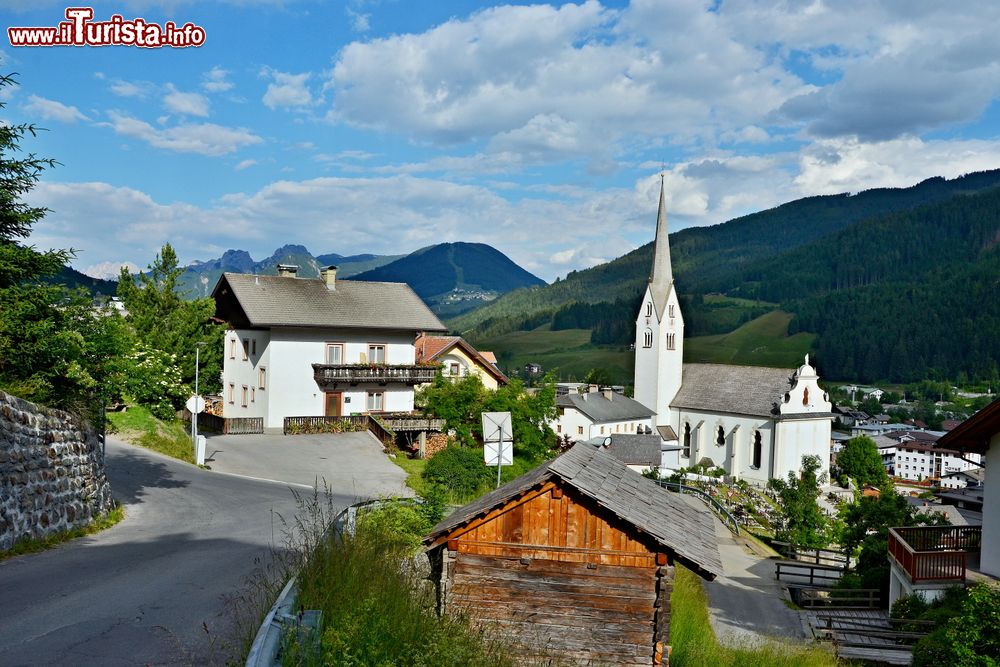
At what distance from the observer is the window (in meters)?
43.3

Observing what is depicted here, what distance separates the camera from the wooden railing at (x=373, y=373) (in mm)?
42125

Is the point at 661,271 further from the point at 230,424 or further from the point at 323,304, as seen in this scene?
the point at 230,424

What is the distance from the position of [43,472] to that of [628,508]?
10.3 meters

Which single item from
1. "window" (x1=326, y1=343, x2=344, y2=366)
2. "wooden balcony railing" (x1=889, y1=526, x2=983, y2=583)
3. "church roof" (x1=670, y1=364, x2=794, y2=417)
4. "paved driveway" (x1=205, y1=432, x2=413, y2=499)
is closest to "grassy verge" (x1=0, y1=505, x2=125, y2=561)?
"paved driveway" (x1=205, y1=432, x2=413, y2=499)

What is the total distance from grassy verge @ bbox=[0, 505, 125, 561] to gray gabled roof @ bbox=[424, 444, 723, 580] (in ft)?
22.7

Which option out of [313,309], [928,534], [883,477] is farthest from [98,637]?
[883,477]

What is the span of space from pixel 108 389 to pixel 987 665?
52.9 ft

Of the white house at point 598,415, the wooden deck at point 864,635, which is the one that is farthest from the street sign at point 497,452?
the white house at point 598,415

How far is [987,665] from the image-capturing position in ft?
35.8

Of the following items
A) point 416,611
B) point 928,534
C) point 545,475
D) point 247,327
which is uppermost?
point 247,327

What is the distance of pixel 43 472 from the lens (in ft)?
47.6

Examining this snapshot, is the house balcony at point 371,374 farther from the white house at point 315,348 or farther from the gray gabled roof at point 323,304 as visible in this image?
the gray gabled roof at point 323,304

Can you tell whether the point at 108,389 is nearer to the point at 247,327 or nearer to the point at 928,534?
the point at 928,534

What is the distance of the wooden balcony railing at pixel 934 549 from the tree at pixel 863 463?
6181 centimetres
